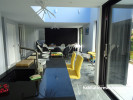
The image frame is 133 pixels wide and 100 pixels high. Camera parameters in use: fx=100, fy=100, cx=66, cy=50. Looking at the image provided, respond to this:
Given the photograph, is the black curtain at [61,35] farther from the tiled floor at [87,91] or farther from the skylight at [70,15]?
the tiled floor at [87,91]

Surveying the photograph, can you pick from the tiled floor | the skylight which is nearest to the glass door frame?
the tiled floor

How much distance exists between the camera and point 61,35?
1023 centimetres

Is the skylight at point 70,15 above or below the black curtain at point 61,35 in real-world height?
above

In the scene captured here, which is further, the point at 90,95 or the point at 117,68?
the point at 117,68

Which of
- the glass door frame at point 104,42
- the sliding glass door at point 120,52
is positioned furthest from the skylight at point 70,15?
the sliding glass door at point 120,52

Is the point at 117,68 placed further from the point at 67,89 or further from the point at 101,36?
the point at 67,89

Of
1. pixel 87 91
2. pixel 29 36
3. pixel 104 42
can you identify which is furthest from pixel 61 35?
pixel 87 91

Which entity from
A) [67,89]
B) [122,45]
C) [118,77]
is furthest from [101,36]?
[67,89]

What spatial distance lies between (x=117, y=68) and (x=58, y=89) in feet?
6.81

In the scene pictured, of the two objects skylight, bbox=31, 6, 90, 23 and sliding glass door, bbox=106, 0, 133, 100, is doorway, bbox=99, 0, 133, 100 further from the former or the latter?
skylight, bbox=31, 6, 90, 23

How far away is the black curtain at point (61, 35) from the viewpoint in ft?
33.3

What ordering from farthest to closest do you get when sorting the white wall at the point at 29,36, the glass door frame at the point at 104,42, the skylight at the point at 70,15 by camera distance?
the white wall at the point at 29,36 → the skylight at the point at 70,15 → the glass door frame at the point at 104,42

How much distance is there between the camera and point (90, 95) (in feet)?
7.56

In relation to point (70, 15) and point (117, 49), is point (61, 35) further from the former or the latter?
point (117, 49)
